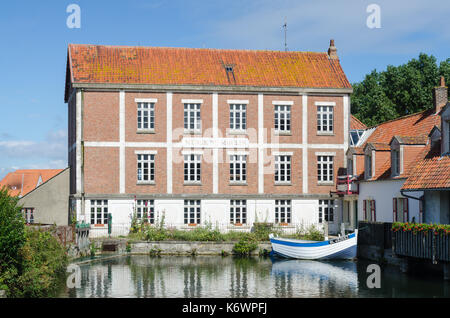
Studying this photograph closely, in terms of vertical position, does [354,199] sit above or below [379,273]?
above

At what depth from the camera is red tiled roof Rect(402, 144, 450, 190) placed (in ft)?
93.0

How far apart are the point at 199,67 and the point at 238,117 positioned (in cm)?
466

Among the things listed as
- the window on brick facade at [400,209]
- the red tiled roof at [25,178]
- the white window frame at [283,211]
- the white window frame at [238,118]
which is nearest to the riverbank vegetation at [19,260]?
the window on brick facade at [400,209]

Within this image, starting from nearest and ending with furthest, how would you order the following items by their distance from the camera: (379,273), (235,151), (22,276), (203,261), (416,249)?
(22,276), (416,249), (379,273), (203,261), (235,151)

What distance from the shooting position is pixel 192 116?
144ft

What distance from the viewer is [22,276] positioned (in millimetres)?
22906

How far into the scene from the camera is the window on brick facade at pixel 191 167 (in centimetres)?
4372

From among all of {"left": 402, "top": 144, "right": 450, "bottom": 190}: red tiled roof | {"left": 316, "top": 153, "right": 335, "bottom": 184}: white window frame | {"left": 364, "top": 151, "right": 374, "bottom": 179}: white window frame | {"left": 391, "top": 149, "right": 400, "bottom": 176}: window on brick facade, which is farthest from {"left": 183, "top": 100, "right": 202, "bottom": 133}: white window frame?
{"left": 402, "top": 144, "right": 450, "bottom": 190}: red tiled roof

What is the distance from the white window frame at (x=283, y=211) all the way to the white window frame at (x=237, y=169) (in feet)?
9.50

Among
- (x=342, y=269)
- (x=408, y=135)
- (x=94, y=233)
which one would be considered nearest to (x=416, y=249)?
(x=342, y=269)

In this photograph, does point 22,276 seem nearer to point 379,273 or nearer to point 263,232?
→ point 379,273

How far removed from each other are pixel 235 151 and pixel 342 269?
13777 mm

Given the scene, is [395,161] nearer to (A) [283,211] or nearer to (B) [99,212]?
(A) [283,211]

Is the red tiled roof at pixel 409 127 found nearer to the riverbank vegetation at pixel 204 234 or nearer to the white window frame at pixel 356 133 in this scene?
the white window frame at pixel 356 133
